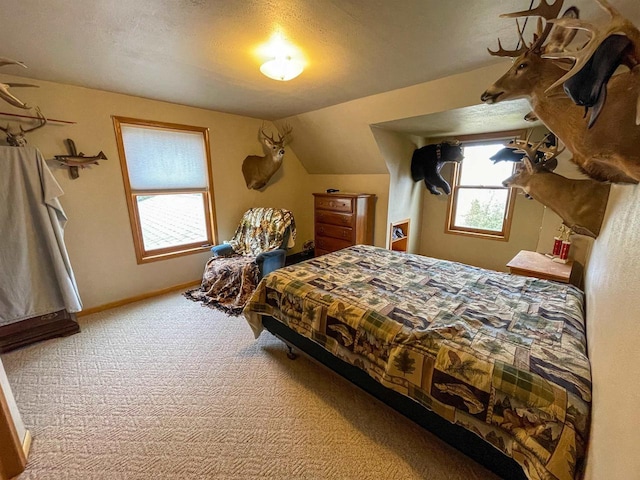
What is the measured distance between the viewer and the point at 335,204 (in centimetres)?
383

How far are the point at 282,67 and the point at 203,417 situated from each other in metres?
2.44

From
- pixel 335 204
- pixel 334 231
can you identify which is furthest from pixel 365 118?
pixel 334 231

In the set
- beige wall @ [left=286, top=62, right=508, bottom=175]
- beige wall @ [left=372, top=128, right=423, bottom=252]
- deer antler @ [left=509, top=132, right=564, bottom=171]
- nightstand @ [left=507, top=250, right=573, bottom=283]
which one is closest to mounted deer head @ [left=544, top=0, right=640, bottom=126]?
deer antler @ [left=509, top=132, right=564, bottom=171]

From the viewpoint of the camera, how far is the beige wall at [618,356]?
1.90ft

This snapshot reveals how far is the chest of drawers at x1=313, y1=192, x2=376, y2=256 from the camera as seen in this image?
12.1ft

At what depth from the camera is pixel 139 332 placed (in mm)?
2496

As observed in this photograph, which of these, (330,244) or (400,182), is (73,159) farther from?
(400,182)

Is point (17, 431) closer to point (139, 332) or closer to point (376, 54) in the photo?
point (139, 332)

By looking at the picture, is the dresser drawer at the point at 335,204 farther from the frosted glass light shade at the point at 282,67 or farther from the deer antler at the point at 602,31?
the deer antler at the point at 602,31

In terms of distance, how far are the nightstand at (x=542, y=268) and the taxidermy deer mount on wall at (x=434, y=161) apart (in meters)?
1.83

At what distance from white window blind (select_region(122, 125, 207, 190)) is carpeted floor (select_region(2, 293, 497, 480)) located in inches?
71.6

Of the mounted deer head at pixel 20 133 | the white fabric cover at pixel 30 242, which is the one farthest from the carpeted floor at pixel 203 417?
the mounted deer head at pixel 20 133

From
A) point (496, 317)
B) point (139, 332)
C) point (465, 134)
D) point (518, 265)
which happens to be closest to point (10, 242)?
point (139, 332)

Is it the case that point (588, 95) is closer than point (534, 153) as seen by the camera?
Yes
